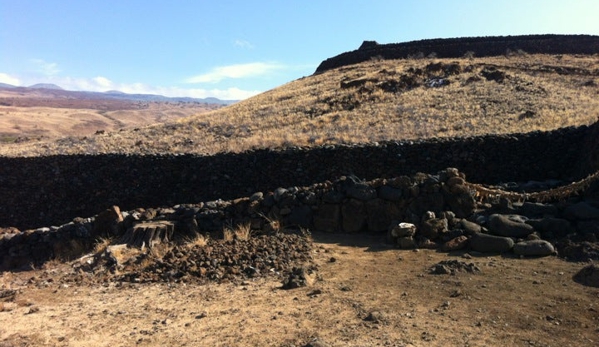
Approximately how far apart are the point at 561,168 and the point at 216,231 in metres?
10.4

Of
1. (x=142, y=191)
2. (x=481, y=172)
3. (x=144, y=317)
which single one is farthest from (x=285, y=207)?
(x=142, y=191)

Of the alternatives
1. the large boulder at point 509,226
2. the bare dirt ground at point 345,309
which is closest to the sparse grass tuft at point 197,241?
the bare dirt ground at point 345,309

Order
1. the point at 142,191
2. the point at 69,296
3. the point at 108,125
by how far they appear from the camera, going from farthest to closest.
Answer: the point at 108,125, the point at 142,191, the point at 69,296

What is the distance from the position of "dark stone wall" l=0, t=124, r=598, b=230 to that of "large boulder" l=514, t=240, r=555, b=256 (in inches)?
232

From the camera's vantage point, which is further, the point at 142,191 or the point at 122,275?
the point at 142,191

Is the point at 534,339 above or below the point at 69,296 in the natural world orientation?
above

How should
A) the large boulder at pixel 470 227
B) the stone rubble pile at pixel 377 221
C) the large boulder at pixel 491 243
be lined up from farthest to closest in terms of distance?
1. the large boulder at pixel 470 227
2. the stone rubble pile at pixel 377 221
3. the large boulder at pixel 491 243

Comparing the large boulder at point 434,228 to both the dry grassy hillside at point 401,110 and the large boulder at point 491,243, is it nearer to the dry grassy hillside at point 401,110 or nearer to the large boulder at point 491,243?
the large boulder at point 491,243

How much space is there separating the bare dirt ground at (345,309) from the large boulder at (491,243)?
30 cm

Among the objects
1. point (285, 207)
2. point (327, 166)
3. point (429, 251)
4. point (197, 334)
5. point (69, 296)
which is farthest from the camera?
point (327, 166)

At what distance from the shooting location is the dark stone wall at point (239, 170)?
13297 millimetres

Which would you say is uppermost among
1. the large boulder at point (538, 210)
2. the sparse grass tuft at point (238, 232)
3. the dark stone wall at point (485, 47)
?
the dark stone wall at point (485, 47)

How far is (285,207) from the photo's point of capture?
31.0ft

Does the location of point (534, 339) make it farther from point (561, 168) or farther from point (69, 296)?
point (561, 168)
